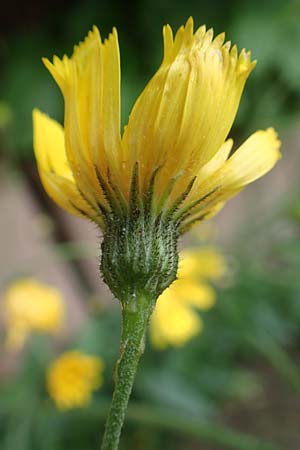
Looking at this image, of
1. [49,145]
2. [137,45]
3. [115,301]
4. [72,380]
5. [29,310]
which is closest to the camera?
[49,145]

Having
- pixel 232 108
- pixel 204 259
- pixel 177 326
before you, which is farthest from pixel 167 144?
pixel 204 259

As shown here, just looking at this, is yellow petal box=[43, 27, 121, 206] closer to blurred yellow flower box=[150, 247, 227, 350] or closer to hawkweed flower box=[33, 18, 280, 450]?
hawkweed flower box=[33, 18, 280, 450]

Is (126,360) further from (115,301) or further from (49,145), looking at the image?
(115,301)

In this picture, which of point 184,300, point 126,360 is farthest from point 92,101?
point 184,300

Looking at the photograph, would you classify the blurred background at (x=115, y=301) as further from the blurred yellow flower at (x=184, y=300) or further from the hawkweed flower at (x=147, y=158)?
the hawkweed flower at (x=147, y=158)

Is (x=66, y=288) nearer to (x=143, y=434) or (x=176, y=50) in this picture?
(x=143, y=434)

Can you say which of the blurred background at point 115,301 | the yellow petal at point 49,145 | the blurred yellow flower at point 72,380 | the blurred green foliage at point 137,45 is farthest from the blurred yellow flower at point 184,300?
the yellow petal at point 49,145
